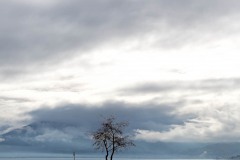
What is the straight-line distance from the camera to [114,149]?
3671 inches

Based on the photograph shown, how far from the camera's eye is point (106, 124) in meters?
94.2

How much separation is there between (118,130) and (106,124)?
8.98 feet

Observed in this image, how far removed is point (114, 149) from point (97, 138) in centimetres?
422

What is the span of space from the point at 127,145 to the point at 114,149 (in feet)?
9.14

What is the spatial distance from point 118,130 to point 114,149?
3936 mm

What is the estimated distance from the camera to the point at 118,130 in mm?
94188

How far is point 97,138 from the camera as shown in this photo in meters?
94.4

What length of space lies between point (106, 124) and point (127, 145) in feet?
19.9

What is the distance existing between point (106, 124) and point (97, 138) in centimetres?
342

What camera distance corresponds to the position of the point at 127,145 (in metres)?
92.9
